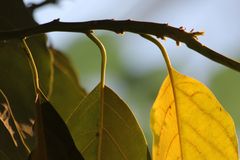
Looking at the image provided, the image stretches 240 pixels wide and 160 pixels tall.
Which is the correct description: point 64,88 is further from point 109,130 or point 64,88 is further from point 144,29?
point 144,29

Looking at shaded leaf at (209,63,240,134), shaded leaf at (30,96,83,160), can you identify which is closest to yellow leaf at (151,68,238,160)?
shaded leaf at (30,96,83,160)

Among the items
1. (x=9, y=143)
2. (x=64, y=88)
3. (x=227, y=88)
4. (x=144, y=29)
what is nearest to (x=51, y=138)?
(x=9, y=143)

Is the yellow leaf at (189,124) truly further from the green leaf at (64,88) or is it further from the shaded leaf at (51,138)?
the green leaf at (64,88)

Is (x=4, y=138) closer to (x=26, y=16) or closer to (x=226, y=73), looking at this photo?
(x=26, y=16)

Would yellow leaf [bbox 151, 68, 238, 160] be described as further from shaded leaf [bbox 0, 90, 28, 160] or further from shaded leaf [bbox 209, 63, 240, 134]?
shaded leaf [bbox 209, 63, 240, 134]

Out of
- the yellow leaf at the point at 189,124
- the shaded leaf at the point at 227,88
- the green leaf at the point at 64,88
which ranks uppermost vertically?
the green leaf at the point at 64,88

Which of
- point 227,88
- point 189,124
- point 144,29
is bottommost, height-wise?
point 227,88

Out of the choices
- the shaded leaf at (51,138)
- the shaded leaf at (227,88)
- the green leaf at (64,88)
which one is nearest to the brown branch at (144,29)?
the shaded leaf at (51,138)
